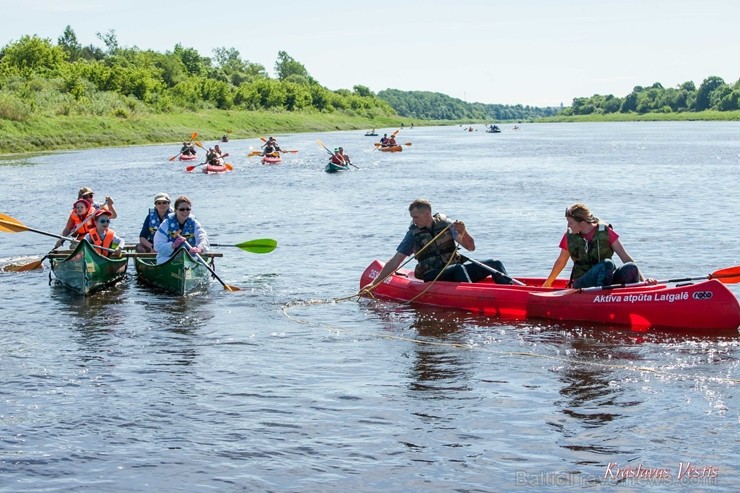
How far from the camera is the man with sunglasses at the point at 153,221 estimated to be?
1402cm

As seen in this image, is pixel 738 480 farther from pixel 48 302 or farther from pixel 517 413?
pixel 48 302

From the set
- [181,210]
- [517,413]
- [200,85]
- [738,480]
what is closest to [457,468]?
→ [517,413]

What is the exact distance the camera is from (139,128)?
66.8 m

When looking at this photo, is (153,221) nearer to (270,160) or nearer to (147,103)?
(270,160)

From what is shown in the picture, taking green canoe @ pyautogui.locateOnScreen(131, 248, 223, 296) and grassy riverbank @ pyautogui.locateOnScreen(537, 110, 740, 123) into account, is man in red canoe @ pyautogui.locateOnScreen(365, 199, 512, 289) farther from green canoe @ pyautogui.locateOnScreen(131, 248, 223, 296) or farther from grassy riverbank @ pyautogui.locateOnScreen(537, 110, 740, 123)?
grassy riverbank @ pyautogui.locateOnScreen(537, 110, 740, 123)

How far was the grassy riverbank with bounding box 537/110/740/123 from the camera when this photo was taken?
5428 inches

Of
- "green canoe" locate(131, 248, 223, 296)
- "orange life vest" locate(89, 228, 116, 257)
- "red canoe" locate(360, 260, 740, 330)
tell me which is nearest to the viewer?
"red canoe" locate(360, 260, 740, 330)

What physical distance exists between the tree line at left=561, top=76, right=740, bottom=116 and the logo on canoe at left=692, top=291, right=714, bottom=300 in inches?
5764

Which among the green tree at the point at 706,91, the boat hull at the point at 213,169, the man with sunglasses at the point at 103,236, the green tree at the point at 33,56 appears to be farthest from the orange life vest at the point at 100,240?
the green tree at the point at 706,91

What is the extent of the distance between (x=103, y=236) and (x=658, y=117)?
493 feet

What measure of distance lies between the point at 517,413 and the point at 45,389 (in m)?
4.33

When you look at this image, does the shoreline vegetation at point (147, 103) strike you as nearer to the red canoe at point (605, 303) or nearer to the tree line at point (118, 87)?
the tree line at point (118, 87)

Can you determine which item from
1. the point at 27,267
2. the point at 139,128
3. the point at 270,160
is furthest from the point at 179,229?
the point at 139,128

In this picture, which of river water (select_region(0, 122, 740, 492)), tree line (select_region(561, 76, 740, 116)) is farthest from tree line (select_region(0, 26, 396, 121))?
tree line (select_region(561, 76, 740, 116))
